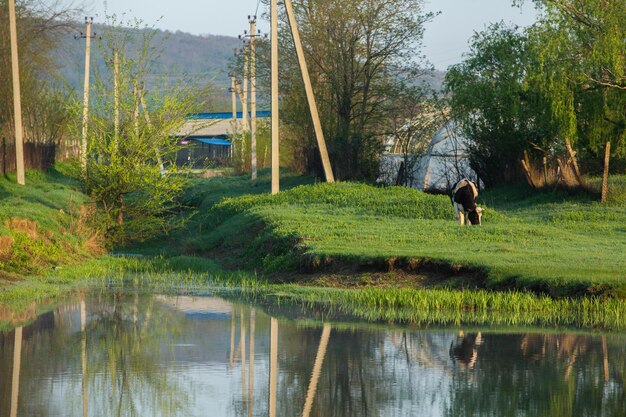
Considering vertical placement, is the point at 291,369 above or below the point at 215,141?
above

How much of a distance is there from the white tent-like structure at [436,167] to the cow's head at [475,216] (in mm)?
14162

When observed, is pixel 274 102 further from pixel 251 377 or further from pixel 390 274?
pixel 251 377

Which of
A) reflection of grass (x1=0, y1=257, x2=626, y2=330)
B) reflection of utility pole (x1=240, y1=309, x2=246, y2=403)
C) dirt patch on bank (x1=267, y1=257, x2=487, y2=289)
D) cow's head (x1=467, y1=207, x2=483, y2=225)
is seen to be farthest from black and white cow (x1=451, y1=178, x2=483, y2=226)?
reflection of utility pole (x1=240, y1=309, x2=246, y2=403)

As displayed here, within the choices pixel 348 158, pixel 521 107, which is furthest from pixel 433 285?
pixel 348 158

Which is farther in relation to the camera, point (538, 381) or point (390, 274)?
point (390, 274)

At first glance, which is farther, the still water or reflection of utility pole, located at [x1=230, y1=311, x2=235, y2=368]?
reflection of utility pole, located at [x1=230, y1=311, x2=235, y2=368]

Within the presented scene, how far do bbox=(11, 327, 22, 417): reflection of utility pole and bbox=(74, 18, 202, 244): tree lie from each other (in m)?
15.4

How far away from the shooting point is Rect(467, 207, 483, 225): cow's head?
2628 centimetres

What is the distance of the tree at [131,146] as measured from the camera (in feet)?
94.7

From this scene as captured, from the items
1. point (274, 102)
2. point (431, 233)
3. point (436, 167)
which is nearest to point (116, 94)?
point (274, 102)

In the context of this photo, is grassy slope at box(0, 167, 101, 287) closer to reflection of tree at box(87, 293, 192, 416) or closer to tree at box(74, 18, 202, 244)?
tree at box(74, 18, 202, 244)

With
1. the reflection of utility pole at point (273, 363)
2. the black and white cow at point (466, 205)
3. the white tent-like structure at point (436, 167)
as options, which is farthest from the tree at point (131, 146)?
the reflection of utility pole at point (273, 363)

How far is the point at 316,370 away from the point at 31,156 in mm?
39544

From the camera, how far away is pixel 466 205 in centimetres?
2620
